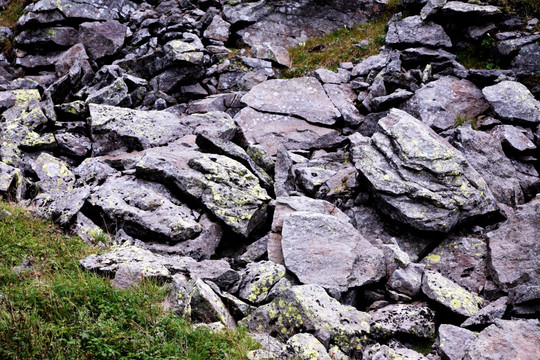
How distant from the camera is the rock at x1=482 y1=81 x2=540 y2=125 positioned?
15812mm

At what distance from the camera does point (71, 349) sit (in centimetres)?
621

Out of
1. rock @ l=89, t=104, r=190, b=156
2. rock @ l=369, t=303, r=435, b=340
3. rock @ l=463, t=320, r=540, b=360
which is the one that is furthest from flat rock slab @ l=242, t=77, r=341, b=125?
rock @ l=463, t=320, r=540, b=360

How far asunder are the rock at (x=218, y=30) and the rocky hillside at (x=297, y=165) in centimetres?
8

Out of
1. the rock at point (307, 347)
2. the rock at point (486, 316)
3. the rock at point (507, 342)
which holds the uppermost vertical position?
the rock at point (307, 347)

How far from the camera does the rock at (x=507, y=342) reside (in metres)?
7.49

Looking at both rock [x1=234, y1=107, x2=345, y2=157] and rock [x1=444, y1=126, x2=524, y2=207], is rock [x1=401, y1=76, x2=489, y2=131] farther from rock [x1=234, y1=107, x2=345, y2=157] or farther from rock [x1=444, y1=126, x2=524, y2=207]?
rock [x1=234, y1=107, x2=345, y2=157]

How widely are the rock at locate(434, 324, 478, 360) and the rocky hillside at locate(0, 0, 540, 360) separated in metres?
0.04

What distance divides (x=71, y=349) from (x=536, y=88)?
18776 mm

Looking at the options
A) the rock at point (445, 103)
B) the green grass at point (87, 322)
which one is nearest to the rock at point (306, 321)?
the green grass at point (87, 322)

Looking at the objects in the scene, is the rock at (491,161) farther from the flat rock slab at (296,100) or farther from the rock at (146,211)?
the rock at (146,211)

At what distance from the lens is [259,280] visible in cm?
961

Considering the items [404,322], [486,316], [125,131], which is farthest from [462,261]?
[125,131]

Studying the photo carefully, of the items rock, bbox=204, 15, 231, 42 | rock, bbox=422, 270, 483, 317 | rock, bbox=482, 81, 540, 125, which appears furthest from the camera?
rock, bbox=204, 15, 231, 42

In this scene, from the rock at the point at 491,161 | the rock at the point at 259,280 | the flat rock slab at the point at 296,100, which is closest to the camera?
the rock at the point at 259,280
